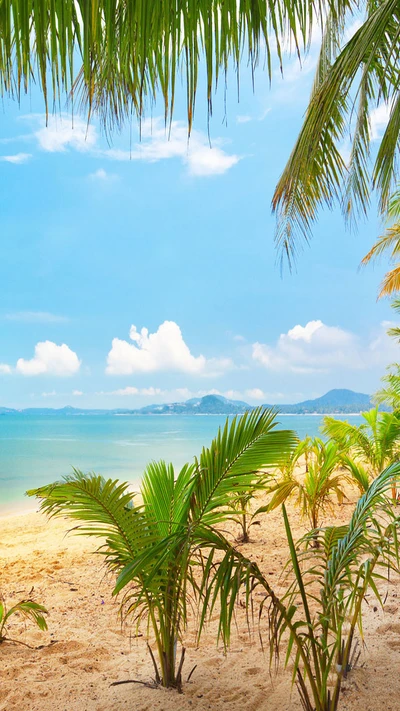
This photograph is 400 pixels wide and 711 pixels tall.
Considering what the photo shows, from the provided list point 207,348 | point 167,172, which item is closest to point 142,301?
point 207,348

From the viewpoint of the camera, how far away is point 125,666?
271 cm

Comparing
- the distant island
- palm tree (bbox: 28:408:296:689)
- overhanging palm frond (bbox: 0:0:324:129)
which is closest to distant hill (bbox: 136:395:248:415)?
the distant island

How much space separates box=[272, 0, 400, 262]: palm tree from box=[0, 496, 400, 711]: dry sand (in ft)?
9.05

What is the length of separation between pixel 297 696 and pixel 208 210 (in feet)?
229

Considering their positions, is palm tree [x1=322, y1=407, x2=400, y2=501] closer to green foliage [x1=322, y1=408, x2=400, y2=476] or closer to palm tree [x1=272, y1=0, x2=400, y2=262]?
green foliage [x1=322, y1=408, x2=400, y2=476]

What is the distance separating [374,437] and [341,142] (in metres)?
3.38

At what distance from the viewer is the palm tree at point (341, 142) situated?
3.22 metres

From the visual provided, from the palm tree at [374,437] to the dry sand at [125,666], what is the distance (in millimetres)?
2388

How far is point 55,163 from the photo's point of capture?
242 feet

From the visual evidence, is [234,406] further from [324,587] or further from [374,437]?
→ [324,587]

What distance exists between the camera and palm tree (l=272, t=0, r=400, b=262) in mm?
3223

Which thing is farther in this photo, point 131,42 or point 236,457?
point 236,457

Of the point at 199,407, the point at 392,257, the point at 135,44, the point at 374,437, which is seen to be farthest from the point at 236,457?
the point at 199,407

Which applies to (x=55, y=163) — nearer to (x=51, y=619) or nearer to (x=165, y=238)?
(x=165, y=238)
